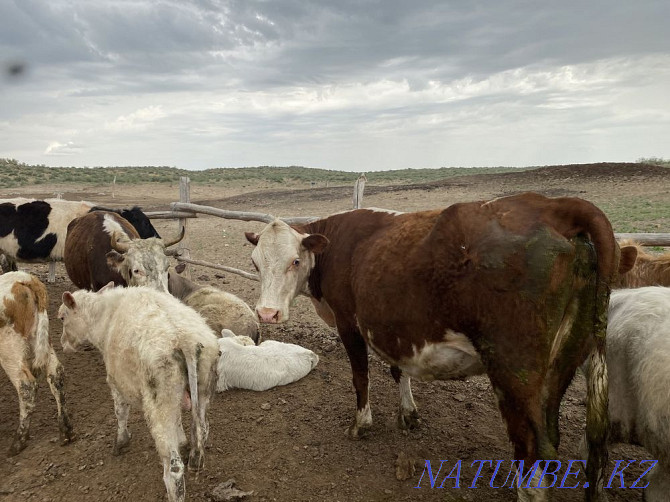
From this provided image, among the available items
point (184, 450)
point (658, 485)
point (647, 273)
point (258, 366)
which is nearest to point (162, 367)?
point (184, 450)

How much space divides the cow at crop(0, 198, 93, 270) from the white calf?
29.7 ft

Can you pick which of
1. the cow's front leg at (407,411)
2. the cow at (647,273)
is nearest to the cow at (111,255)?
the cow's front leg at (407,411)

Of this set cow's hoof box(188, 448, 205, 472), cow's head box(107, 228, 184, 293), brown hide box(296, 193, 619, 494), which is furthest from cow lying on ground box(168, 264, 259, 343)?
brown hide box(296, 193, 619, 494)

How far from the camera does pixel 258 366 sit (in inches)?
204

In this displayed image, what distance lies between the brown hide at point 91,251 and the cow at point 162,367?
2331 mm

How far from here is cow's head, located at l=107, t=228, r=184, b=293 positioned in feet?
18.4

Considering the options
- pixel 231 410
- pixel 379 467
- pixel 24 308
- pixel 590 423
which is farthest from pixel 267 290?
pixel 590 423

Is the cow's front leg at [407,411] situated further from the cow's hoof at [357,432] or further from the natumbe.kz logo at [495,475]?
the natumbe.kz logo at [495,475]

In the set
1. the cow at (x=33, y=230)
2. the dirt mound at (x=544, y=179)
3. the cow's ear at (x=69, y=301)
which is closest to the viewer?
the cow's ear at (x=69, y=301)

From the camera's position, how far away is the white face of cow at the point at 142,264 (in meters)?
5.59

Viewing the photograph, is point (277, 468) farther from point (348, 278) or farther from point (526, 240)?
point (526, 240)

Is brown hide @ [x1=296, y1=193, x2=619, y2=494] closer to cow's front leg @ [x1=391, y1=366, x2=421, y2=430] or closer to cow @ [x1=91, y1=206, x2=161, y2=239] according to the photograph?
cow's front leg @ [x1=391, y1=366, x2=421, y2=430]

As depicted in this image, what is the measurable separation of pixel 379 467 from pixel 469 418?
121cm

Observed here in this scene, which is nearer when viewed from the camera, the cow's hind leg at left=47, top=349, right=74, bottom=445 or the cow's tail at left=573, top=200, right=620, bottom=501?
the cow's tail at left=573, top=200, right=620, bottom=501
